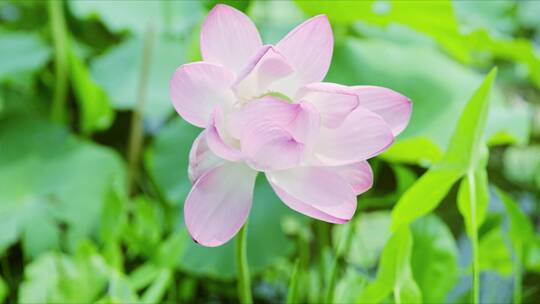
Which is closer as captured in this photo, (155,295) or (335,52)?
(155,295)

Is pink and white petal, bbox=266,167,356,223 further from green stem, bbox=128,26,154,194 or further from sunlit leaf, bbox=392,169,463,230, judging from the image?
green stem, bbox=128,26,154,194

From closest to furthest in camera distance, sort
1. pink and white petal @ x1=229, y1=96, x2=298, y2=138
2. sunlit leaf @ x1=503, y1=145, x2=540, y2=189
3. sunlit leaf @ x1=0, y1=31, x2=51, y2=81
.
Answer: pink and white petal @ x1=229, y1=96, x2=298, y2=138
sunlit leaf @ x1=0, y1=31, x2=51, y2=81
sunlit leaf @ x1=503, y1=145, x2=540, y2=189

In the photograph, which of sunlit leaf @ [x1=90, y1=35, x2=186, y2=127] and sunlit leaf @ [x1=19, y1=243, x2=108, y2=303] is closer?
sunlit leaf @ [x1=19, y1=243, x2=108, y2=303]

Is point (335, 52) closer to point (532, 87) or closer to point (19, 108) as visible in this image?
point (19, 108)

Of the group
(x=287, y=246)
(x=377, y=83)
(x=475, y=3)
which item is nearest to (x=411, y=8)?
(x=377, y=83)

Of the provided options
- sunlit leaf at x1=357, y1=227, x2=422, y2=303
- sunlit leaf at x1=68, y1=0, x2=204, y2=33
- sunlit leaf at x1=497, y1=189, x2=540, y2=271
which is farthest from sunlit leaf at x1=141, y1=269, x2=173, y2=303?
sunlit leaf at x1=68, y1=0, x2=204, y2=33

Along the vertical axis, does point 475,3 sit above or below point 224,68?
below
